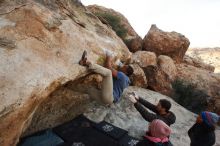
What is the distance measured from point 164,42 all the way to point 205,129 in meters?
9.36

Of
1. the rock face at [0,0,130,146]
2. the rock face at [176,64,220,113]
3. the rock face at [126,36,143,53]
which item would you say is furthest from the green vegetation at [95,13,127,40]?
the rock face at [0,0,130,146]

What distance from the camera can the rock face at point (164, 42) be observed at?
12898 mm

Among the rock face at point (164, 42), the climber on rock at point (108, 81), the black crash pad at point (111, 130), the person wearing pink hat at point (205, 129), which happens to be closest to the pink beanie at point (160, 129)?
the person wearing pink hat at point (205, 129)

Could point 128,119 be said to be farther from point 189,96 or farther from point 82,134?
point 189,96

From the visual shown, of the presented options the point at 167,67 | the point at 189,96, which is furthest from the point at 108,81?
the point at 167,67

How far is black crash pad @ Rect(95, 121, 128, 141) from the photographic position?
5414mm

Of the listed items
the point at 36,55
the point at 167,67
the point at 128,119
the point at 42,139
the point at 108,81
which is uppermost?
the point at 36,55

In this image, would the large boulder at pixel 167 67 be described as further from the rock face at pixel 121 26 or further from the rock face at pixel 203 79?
the rock face at pixel 121 26

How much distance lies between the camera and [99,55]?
16.3ft

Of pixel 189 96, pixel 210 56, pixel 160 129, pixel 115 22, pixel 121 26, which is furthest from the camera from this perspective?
pixel 210 56

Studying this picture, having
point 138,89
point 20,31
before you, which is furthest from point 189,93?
point 20,31

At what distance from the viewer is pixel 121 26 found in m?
14.7

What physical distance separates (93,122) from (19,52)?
3.02 meters

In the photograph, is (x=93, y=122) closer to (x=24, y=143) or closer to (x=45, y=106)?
(x=45, y=106)
